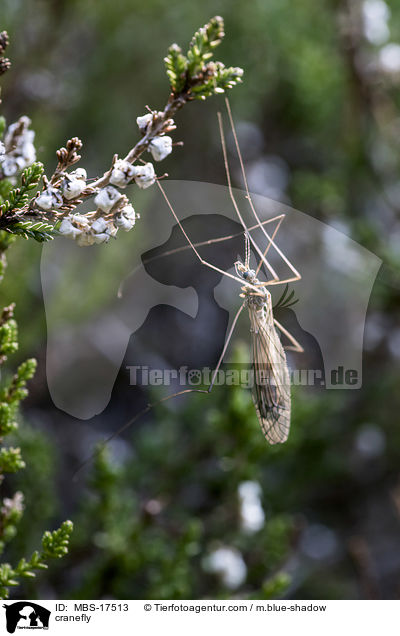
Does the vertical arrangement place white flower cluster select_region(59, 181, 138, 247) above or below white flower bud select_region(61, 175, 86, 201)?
below

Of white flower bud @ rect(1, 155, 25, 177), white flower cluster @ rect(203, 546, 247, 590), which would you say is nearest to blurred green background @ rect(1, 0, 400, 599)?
white flower cluster @ rect(203, 546, 247, 590)

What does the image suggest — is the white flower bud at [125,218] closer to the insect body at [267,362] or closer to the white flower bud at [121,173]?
the white flower bud at [121,173]

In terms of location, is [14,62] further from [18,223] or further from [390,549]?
[390,549]

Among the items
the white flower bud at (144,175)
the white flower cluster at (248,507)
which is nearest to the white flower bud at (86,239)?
the white flower bud at (144,175)

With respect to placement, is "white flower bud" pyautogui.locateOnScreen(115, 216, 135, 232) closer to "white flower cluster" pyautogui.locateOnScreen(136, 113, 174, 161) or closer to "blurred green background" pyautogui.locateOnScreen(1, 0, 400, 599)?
"white flower cluster" pyautogui.locateOnScreen(136, 113, 174, 161)
